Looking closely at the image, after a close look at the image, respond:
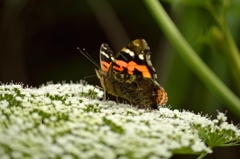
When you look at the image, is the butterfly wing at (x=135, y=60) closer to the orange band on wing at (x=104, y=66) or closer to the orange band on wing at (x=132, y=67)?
the orange band on wing at (x=132, y=67)

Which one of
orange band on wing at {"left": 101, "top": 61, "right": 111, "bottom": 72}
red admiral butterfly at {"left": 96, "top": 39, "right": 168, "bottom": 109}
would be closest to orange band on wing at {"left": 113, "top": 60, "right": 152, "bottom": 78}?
red admiral butterfly at {"left": 96, "top": 39, "right": 168, "bottom": 109}

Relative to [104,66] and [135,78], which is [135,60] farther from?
[104,66]

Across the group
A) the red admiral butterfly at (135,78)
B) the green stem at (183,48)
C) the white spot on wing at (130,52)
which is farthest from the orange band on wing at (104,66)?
the green stem at (183,48)

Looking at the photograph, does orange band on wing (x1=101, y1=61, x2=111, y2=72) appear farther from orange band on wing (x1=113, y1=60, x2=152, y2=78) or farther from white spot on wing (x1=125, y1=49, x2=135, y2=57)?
white spot on wing (x1=125, y1=49, x2=135, y2=57)

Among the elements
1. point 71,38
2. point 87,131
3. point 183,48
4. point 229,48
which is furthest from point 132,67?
point 71,38

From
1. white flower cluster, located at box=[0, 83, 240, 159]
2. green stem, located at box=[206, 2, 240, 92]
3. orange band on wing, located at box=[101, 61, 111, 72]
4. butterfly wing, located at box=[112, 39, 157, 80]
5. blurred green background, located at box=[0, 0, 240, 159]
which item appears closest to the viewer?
white flower cluster, located at box=[0, 83, 240, 159]

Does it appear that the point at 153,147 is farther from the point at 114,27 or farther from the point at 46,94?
the point at 114,27
